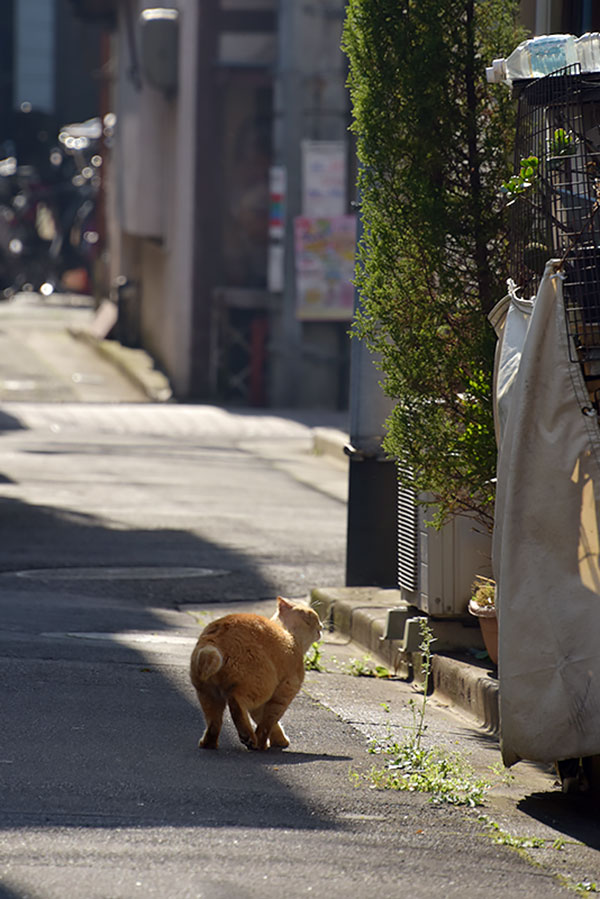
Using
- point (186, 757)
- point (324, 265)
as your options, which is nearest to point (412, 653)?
point (186, 757)

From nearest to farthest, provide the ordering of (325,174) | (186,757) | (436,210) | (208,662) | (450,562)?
(208,662) < (186,757) < (436,210) < (450,562) < (325,174)

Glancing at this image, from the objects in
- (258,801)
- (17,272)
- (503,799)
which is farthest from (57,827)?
(17,272)

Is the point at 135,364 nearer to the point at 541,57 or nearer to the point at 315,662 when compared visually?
the point at 315,662

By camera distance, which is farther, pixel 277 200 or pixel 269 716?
pixel 277 200

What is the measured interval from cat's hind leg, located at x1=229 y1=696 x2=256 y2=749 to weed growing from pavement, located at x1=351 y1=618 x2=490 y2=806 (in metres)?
0.49

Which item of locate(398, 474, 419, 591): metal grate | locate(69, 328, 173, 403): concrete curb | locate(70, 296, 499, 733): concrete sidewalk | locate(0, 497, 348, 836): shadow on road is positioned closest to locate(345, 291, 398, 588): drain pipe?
locate(70, 296, 499, 733): concrete sidewalk

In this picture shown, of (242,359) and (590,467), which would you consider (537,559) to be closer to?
(590,467)

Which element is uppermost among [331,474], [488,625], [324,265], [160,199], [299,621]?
[160,199]

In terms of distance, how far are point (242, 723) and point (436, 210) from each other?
2496 mm

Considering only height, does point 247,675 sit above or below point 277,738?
above

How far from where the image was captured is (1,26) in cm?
4425

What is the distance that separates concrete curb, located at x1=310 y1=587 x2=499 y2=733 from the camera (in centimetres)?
695

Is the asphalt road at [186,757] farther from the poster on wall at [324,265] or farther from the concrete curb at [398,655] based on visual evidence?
the poster on wall at [324,265]

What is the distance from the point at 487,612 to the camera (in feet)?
22.8
